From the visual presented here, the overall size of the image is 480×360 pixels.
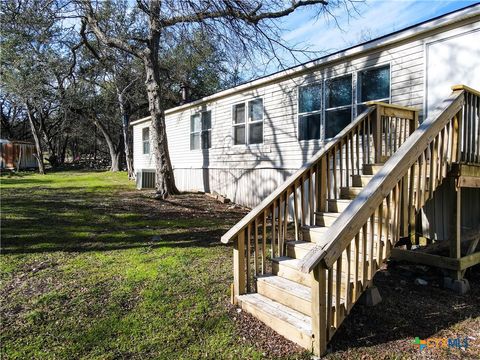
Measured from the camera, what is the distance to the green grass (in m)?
3.01

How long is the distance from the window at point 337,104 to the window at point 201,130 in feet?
16.8

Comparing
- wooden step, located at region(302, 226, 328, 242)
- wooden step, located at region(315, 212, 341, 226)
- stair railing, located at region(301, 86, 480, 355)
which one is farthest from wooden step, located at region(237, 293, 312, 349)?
wooden step, located at region(315, 212, 341, 226)

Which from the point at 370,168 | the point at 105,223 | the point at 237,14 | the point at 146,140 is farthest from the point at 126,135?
the point at 370,168

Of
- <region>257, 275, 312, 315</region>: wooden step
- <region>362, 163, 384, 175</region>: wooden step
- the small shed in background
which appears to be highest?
the small shed in background

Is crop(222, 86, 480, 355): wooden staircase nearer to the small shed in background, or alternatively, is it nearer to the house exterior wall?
the house exterior wall

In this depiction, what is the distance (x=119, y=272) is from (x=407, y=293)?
3470 millimetres

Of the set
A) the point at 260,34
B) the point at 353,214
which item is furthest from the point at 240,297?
the point at 260,34

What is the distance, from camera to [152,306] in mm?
3691

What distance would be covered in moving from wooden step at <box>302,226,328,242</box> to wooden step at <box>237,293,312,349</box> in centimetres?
93

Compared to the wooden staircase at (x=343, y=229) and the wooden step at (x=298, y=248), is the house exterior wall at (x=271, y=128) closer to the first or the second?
the wooden staircase at (x=343, y=229)

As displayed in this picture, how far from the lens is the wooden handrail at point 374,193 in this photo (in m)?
2.70

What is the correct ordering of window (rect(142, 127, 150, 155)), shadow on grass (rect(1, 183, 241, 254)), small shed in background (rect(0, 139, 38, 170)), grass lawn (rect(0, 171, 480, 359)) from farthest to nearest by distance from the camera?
small shed in background (rect(0, 139, 38, 170)) → window (rect(142, 127, 150, 155)) → shadow on grass (rect(1, 183, 241, 254)) → grass lawn (rect(0, 171, 480, 359))

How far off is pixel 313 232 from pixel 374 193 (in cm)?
126

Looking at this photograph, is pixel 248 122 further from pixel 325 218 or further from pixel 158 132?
pixel 325 218
